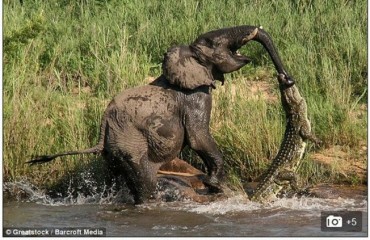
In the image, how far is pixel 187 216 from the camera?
9.78 metres

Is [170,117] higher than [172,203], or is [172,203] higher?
[170,117]

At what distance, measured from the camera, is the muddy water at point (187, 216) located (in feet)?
31.0

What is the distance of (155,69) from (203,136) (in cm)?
257

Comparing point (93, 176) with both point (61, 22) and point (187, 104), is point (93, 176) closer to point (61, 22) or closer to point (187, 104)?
point (187, 104)

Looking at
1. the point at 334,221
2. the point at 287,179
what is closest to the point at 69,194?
the point at 287,179

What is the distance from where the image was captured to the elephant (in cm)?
986

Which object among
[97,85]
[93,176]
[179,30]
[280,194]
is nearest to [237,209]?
[280,194]

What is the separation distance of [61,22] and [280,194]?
3.82 meters

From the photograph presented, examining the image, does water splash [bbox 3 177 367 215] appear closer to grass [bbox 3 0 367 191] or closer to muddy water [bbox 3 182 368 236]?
muddy water [bbox 3 182 368 236]

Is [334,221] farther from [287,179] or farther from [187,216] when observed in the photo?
[187,216]

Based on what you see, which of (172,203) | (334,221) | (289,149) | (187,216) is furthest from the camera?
(289,149)

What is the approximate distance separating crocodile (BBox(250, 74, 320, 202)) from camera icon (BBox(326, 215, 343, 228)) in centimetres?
64

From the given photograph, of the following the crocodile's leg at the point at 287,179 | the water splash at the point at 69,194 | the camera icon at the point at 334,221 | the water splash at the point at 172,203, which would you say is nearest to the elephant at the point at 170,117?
the water splash at the point at 172,203

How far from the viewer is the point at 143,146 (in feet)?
32.5
